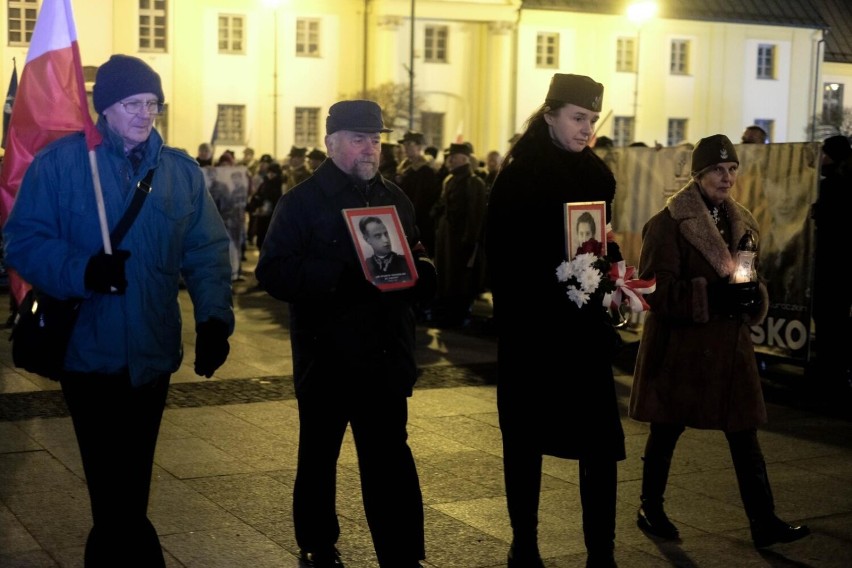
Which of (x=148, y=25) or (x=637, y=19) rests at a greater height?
(x=637, y=19)

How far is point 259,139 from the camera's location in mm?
60031

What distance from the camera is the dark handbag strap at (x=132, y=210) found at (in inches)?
171

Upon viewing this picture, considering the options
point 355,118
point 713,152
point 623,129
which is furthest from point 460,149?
point 623,129

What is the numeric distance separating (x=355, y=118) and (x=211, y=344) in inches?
47.8

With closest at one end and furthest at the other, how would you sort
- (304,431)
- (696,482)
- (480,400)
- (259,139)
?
(304,431), (696,482), (480,400), (259,139)

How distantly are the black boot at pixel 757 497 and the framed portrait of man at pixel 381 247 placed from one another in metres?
1.96

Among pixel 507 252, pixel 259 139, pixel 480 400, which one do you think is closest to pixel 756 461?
pixel 507 252

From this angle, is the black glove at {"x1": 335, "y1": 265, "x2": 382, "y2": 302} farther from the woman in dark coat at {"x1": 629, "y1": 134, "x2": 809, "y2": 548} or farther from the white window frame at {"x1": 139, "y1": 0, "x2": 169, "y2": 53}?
the white window frame at {"x1": 139, "y1": 0, "x2": 169, "y2": 53}

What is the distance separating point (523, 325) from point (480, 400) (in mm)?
4559

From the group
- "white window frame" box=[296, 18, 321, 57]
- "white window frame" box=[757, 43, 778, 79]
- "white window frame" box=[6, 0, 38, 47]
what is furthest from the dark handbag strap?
"white window frame" box=[757, 43, 778, 79]

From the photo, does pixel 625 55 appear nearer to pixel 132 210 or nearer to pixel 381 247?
pixel 381 247

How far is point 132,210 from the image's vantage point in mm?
4379

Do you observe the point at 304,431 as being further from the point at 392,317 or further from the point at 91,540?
the point at 91,540

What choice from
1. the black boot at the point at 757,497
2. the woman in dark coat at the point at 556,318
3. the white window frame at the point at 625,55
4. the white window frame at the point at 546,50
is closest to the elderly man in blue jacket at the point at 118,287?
the woman in dark coat at the point at 556,318
